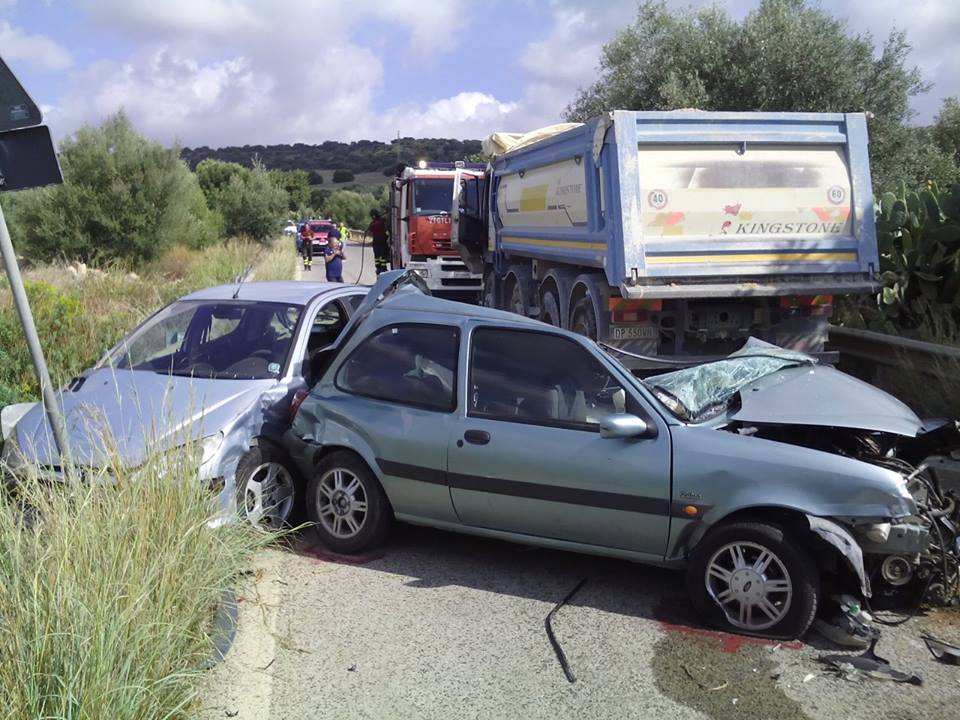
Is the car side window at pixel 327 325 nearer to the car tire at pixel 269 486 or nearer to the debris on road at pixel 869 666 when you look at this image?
the car tire at pixel 269 486

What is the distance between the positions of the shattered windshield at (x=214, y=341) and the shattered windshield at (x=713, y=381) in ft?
8.87

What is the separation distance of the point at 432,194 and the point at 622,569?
14443mm

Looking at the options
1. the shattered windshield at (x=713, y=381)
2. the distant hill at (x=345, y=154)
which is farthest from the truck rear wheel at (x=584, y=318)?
the distant hill at (x=345, y=154)

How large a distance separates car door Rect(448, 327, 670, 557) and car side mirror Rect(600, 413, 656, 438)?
1.3 inches

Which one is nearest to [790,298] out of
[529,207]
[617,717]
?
[529,207]

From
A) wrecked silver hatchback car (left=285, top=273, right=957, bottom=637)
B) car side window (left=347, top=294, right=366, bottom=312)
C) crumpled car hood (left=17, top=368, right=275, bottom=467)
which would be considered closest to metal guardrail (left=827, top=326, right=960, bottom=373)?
wrecked silver hatchback car (left=285, top=273, right=957, bottom=637)

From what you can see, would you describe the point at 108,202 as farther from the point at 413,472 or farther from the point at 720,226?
the point at 413,472

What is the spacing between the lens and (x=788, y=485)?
445 centimetres

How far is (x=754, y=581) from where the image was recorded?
4.49 meters

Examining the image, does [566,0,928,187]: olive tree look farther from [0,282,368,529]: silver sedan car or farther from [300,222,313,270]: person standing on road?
[300,222,313,270]: person standing on road

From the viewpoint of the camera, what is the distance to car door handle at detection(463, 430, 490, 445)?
5074 mm

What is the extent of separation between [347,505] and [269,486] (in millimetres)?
562

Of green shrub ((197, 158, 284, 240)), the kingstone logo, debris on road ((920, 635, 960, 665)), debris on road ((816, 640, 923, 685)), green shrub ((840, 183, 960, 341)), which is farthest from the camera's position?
green shrub ((197, 158, 284, 240))

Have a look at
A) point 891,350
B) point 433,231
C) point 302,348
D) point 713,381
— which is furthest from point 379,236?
point 713,381
